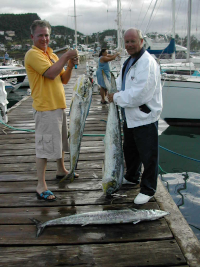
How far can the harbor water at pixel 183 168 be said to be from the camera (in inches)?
171

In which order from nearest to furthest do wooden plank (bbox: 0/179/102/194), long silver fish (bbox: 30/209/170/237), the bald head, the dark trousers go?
1. long silver fish (bbox: 30/209/170/237)
2. the bald head
3. the dark trousers
4. wooden plank (bbox: 0/179/102/194)

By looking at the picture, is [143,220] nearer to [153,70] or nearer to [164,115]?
[153,70]

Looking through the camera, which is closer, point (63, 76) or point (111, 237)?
point (111, 237)

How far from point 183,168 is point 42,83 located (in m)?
4.70

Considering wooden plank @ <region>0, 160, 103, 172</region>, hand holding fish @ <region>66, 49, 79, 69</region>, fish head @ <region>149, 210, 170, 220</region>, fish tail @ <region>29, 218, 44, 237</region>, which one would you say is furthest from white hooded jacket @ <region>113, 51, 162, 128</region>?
wooden plank @ <region>0, 160, 103, 172</region>

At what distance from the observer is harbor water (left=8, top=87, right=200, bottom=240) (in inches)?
171

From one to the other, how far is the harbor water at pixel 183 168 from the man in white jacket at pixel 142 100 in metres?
1.65

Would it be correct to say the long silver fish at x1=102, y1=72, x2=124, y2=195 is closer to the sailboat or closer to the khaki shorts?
the khaki shorts

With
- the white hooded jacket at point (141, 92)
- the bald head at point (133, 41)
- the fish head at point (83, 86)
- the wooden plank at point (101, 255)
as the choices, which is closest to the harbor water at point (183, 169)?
the wooden plank at point (101, 255)

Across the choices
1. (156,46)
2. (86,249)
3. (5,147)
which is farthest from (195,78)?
(86,249)

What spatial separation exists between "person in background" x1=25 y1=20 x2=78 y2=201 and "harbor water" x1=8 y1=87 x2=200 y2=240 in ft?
8.11

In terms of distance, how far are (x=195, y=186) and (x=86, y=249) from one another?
3.78 metres

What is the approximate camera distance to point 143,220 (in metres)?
2.36

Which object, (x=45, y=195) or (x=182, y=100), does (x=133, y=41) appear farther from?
(x=182, y=100)
